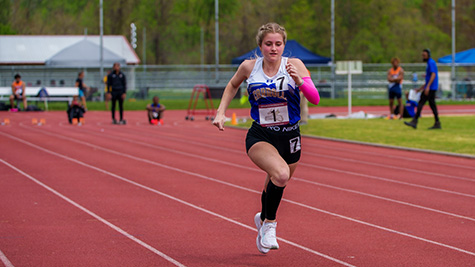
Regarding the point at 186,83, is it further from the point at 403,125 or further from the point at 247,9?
the point at 247,9

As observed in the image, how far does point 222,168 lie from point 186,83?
30.2 metres

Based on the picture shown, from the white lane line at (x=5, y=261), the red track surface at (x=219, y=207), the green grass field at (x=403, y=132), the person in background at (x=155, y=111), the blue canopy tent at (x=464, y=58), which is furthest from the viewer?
the blue canopy tent at (x=464, y=58)

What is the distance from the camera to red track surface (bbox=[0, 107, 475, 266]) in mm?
5863

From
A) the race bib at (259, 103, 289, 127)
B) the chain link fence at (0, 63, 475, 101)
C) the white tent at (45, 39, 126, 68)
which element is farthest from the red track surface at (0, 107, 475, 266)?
the white tent at (45, 39, 126, 68)

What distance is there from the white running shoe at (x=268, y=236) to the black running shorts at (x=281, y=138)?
54 cm

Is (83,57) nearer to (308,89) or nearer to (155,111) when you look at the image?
(155,111)

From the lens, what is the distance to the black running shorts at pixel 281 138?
5.72 metres

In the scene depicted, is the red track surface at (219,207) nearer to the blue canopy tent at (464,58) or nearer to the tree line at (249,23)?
the blue canopy tent at (464,58)

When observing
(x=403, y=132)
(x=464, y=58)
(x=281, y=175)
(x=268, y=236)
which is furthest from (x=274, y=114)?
(x=464, y=58)

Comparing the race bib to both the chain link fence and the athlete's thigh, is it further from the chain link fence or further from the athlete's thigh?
the chain link fence

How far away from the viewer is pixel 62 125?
827 inches

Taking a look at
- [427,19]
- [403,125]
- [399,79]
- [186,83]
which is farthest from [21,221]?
[427,19]

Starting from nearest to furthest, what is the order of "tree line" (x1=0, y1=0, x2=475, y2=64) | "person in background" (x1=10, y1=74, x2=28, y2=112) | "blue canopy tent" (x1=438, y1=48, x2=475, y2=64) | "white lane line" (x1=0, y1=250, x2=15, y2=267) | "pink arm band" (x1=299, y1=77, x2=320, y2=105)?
1. "white lane line" (x1=0, y1=250, x2=15, y2=267)
2. "pink arm band" (x1=299, y1=77, x2=320, y2=105)
3. "person in background" (x1=10, y1=74, x2=28, y2=112)
4. "blue canopy tent" (x1=438, y1=48, x2=475, y2=64)
5. "tree line" (x1=0, y1=0, x2=475, y2=64)

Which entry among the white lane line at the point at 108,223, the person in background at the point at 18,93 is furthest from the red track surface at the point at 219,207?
the person in background at the point at 18,93
